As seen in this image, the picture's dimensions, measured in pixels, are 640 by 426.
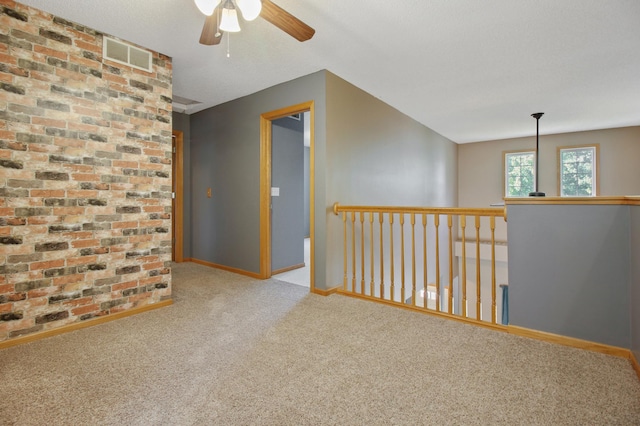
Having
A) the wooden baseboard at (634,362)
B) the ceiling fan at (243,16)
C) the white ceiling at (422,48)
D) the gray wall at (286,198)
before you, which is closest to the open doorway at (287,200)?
the gray wall at (286,198)

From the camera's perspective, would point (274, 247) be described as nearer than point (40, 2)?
No

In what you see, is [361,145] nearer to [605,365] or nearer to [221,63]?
[221,63]

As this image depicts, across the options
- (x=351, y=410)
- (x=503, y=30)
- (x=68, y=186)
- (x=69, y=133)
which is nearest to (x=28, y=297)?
(x=68, y=186)

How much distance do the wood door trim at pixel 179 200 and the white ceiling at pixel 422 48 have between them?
0.77 metres

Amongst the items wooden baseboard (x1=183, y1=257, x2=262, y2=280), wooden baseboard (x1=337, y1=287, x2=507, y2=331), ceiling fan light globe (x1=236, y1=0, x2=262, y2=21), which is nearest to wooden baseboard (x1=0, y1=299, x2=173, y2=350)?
wooden baseboard (x1=183, y1=257, x2=262, y2=280)

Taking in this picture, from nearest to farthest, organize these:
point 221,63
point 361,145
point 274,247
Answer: point 221,63, point 361,145, point 274,247

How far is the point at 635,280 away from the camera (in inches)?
71.1

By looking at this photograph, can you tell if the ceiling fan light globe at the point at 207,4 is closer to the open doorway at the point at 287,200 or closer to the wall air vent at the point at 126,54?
the wall air vent at the point at 126,54

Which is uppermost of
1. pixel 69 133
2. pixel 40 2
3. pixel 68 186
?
pixel 40 2

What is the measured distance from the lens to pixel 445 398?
1.54 metres

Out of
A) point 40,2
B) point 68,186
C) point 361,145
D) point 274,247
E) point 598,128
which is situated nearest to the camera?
point 40,2

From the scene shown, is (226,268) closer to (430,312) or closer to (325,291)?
(325,291)

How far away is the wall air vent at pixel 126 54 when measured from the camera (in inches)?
103

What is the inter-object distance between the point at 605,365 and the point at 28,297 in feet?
12.5
